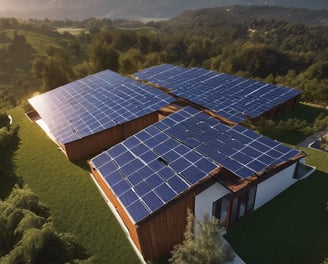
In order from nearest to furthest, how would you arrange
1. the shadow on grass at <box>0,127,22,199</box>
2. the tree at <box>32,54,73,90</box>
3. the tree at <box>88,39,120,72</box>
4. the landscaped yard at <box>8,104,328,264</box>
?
the landscaped yard at <box>8,104,328,264</box> < the shadow on grass at <box>0,127,22,199</box> < the tree at <box>32,54,73,90</box> < the tree at <box>88,39,120,72</box>

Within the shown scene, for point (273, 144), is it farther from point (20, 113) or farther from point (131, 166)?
point (20, 113)

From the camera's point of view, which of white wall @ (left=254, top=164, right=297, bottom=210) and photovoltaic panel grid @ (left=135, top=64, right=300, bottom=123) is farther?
photovoltaic panel grid @ (left=135, top=64, right=300, bottom=123)

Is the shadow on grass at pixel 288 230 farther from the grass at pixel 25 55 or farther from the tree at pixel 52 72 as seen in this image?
the grass at pixel 25 55

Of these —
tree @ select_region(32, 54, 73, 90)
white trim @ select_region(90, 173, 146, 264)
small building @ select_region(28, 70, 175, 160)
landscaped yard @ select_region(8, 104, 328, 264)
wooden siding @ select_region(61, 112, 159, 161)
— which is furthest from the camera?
tree @ select_region(32, 54, 73, 90)

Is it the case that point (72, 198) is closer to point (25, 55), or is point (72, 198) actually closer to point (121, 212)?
point (121, 212)

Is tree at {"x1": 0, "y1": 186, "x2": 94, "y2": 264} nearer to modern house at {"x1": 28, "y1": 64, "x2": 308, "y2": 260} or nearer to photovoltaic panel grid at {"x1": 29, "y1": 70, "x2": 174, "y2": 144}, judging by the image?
modern house at {"x1": 28, "y1": 64, "x2": 308, "y2": 260}

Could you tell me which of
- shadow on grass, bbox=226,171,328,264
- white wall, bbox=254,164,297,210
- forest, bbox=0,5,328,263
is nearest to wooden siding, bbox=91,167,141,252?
forest, bbox=0,5,328,263
